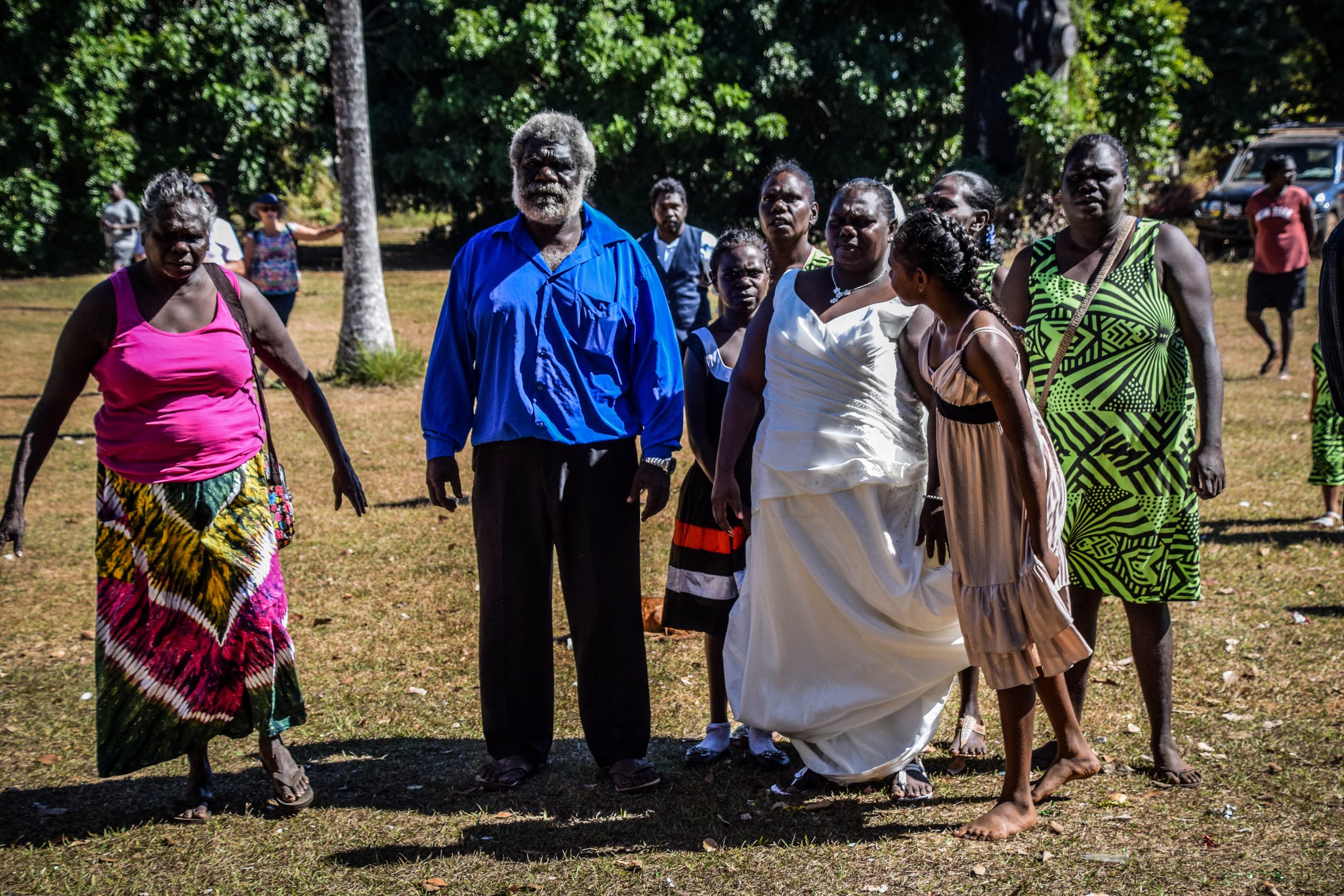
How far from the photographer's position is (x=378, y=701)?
5.44m

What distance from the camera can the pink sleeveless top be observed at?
400cm

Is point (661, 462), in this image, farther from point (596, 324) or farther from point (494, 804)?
point (494, 804)

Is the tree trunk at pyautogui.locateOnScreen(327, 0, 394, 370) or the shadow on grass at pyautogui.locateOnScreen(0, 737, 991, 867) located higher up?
the tree trunk at pyautogui.locateOnScreen(327, 0, 394, 370)

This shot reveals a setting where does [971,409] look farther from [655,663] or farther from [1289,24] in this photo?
[1289,24]

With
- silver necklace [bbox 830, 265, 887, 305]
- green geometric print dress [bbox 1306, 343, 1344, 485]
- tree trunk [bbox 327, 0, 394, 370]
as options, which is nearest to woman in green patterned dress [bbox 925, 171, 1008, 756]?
silver necklace [bbox 830, 265, 887, 305]

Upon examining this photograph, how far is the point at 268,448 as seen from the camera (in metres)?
4.43

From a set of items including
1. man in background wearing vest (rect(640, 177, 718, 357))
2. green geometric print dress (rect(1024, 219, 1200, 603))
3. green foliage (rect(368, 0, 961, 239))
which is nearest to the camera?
green geometric print dress (rect(1024, 219, 1200, 603))

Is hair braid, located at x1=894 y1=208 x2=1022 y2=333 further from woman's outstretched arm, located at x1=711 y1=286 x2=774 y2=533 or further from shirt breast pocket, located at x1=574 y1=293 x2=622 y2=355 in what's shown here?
shirt breast pocket, located at x1=574 y1=293 x2=622 y2=355

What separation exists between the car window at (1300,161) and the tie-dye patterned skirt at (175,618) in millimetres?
22514

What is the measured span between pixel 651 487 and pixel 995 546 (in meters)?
1.27

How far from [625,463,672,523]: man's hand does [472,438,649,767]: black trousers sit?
10 centimetres

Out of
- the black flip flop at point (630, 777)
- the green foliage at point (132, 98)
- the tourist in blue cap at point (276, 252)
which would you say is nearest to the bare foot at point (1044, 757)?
the black flip flop at point (630, 777)

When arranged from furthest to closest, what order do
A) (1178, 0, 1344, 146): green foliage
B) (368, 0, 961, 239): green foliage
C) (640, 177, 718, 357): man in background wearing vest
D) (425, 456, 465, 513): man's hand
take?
(1178, 0, 1344, 146): green foliage, (368, 0, 961, 239): green foliage, (640, 177, 718, 357): man in background wearing vest, (425, 456, 465, 513): man's hand

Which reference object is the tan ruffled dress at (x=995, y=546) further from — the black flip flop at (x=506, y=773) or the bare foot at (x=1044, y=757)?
the black flip flop at (x=506, y=773)
